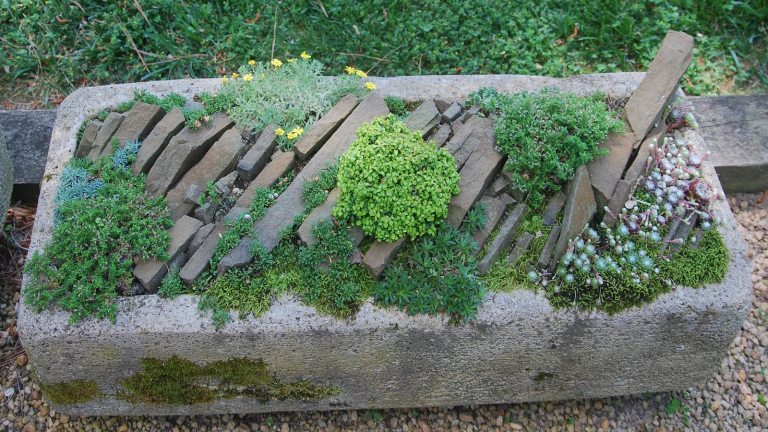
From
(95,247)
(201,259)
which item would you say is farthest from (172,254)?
(95,247)

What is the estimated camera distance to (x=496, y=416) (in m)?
3.61

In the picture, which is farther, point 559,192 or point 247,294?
point 559,192

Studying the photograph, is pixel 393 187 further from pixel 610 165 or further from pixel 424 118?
pixel 610 165

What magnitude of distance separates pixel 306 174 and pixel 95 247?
104cm

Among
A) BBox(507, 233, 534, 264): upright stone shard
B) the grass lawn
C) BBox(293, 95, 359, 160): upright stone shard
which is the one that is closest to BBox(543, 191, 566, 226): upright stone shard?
BBox(507, 233, 534, 264): upright stone shard

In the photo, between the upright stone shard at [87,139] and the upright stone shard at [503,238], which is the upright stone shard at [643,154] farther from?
the upright stone shard at [87,139]

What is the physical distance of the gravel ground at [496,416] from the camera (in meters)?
3.56

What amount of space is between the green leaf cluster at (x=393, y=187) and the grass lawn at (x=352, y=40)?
75.4 inches

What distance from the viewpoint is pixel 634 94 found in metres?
3.59

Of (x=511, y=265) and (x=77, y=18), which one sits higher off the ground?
(x=77, y=18)

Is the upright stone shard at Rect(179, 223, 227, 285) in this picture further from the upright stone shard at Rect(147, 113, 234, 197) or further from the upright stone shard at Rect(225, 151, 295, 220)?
the upright stone shard at Rect(147, 113, 234, 197)

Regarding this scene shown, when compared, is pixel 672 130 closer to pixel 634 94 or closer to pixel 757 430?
pixel 634 94

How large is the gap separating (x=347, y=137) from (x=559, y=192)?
43.7 inches

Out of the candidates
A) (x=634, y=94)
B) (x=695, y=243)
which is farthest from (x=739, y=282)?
(x=634, y=94)
